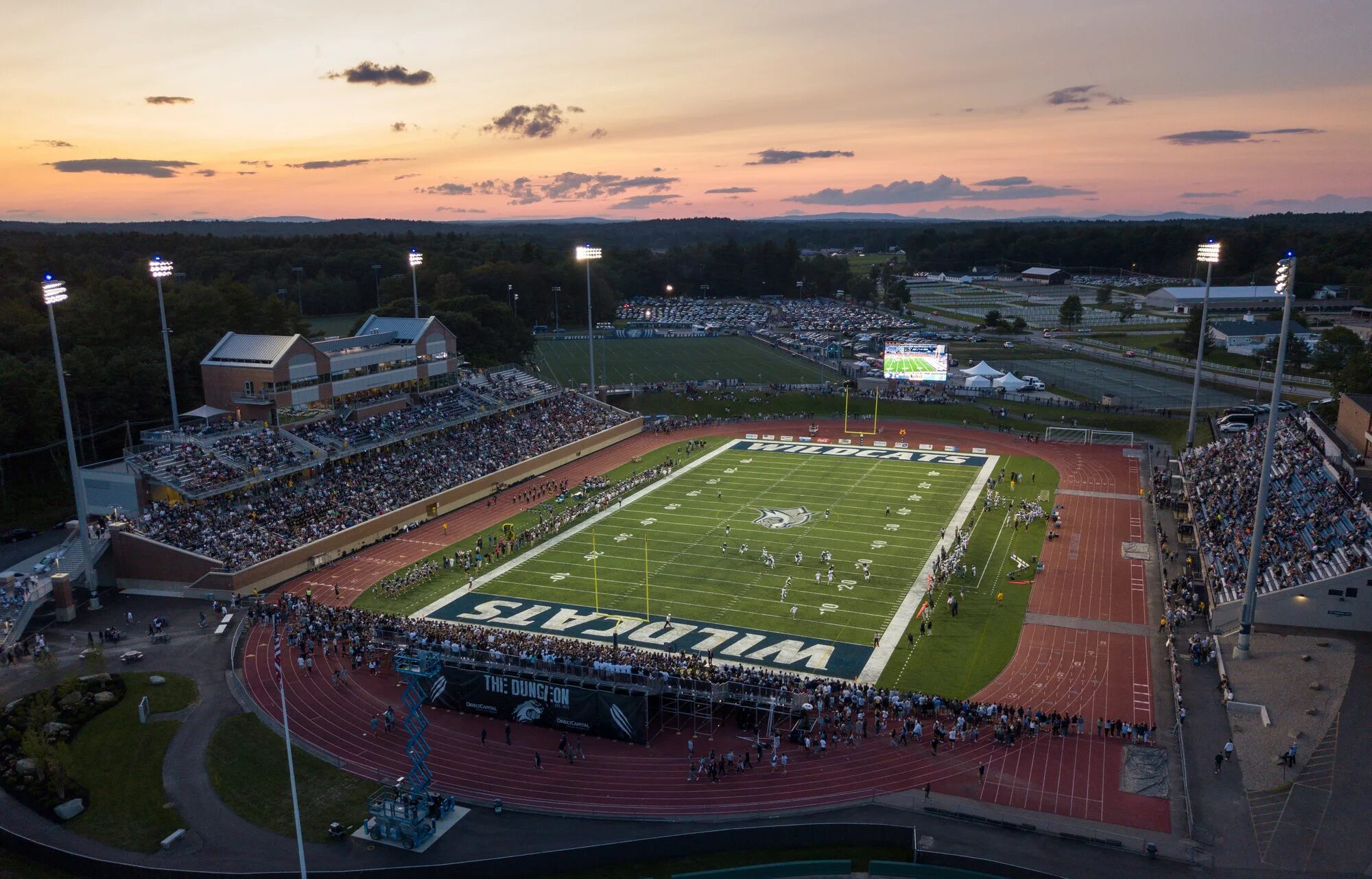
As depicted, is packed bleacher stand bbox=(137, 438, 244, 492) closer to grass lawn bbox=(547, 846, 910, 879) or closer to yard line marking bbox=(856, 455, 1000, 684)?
grass lawn bbox=(547, 846, 910, 879)

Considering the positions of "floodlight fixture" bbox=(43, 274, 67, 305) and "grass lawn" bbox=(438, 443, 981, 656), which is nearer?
"floodlight fixture" bbox=(43, 274, 67, 305)

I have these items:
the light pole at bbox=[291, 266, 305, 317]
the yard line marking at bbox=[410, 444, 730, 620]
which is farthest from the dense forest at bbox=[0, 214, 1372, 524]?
the yard line marking at bbox=[410, 444, 730, 620]

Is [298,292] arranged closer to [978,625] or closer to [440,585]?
[440,585]

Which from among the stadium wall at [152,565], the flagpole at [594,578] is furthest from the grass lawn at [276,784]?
the stadium wall at [152,565]

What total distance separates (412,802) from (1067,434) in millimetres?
53556

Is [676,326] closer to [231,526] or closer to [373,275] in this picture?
[373,275]

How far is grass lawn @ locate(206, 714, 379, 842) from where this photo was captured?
2198cm

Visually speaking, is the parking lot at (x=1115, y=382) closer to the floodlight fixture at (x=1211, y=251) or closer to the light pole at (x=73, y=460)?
the floodlight fixture at (x=1211, y=251)

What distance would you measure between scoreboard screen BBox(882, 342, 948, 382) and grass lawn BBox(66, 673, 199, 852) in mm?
54847

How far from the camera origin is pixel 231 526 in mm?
39531

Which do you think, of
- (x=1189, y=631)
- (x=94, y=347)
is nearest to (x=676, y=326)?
(x=94, y=347)

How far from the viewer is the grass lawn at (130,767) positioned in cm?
2186

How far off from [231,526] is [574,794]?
2424cm

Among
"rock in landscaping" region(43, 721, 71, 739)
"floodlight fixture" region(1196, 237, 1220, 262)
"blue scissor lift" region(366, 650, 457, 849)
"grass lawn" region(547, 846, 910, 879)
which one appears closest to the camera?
"grass lawn" region(547, 846, 910, 879)
